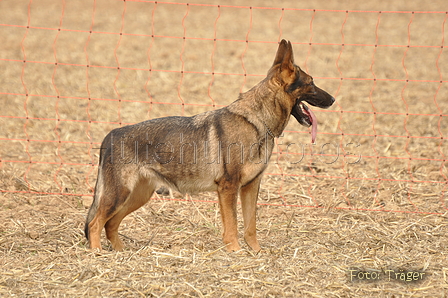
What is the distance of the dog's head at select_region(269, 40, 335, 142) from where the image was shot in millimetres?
5094

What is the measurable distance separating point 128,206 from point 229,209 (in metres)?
1.11

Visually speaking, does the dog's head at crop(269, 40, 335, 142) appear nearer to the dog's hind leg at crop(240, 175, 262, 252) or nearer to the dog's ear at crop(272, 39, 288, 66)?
the dog's ear at crop(272, 39, 288, 66)

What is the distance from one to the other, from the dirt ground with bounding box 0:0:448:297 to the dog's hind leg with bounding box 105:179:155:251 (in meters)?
0.23

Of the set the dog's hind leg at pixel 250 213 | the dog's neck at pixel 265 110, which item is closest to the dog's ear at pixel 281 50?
the dog's neck at pixel 265 110

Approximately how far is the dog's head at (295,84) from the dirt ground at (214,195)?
4.44 feet

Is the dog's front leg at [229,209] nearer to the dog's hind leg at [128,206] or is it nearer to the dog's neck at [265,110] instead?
the dog's neck at [265,110]

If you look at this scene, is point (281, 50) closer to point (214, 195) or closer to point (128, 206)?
point (128, 206)

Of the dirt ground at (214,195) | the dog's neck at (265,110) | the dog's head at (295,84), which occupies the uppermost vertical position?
the dog's head at (295,84)

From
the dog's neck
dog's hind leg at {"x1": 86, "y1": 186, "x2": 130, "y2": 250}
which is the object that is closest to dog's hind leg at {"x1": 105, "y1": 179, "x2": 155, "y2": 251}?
dog's hind leg at {"x1": 86, "y1": 186, "x2": 130, "y2": 250}

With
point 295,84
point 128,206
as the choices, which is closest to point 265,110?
point 295,84

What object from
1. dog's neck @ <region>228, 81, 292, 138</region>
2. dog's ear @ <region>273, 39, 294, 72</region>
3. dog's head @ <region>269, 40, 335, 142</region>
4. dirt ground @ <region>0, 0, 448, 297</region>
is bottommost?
dirt ground @ <region>0, 0, 448, 297</region>

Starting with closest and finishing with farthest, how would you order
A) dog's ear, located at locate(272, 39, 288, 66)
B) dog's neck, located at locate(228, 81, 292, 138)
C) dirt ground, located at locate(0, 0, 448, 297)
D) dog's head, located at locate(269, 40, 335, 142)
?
dirt ground, located at locate(0, 0, 448, 297) < dog's ear, located at locate(272, 39, 288, 66) < dog's head, located at locate(269, 40, 335, 142) < dog's neck, located at locate(228, 81, 292, 138)

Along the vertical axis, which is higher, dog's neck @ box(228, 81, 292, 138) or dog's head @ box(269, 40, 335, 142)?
dog's head @ box(269, 40, 335, 142)

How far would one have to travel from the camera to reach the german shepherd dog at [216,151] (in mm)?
5152
